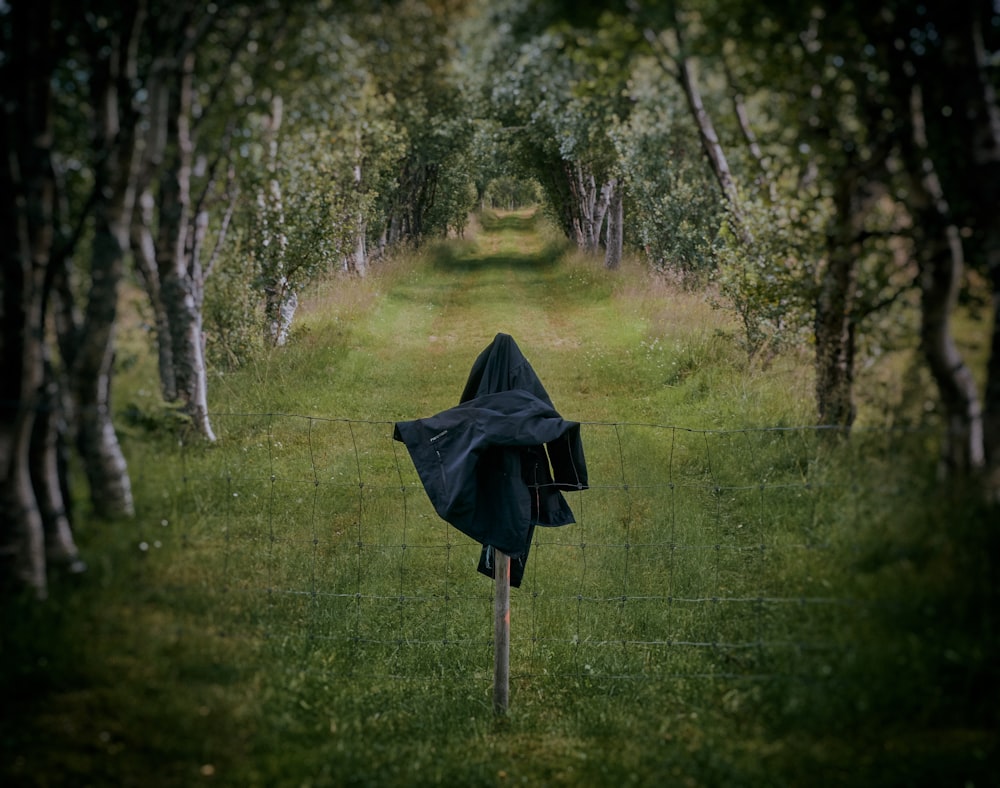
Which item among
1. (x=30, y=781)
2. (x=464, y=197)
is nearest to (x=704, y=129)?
(x=30, y=781)

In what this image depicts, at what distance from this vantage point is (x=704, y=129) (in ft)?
16.3

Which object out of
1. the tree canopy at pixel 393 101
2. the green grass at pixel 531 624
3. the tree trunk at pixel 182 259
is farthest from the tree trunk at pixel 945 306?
the tree trunk at pixel 182 259

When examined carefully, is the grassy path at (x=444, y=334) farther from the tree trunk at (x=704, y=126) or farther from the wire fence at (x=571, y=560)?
the tree trunk at (x=704, y=126)

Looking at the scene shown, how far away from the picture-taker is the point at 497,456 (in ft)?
16.5

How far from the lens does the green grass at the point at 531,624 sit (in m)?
3.95

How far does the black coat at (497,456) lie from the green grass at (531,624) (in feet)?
3.06

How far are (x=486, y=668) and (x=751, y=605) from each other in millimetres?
2119

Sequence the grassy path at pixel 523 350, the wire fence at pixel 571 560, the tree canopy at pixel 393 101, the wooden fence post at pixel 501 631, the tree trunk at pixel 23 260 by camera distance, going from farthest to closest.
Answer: the grassy path at pixel 523 350
the wooden fence post at pixel 501 631
the wire fence at pixel 571 560
the tree canopy at pixel 393 101
the tree trunk at pixel 23 260

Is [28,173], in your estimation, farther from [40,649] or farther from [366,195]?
[366,195]

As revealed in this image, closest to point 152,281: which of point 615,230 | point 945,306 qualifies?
point 945,306

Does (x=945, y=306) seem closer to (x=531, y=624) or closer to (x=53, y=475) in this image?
(x=531, y=624)

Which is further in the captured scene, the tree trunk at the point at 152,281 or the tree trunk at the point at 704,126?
the tree trunk at the point at 704,126

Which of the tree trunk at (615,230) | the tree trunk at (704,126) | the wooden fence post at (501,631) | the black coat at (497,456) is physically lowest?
the wooden fence post at (501,631)

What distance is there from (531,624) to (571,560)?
3.61 feet
